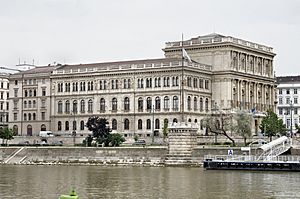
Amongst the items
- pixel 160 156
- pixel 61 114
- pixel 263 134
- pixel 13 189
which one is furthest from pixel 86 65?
pixel 13 189

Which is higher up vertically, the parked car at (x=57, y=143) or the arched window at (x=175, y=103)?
the arched window at (x=175, y=103)

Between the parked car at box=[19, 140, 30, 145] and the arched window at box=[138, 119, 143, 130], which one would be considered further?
the arched window at box=[138, 119, 143, 130]

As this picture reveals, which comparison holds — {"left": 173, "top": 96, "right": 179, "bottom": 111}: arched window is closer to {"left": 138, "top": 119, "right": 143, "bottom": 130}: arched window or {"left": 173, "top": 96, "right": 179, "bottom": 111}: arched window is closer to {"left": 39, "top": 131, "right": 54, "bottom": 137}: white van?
{"left": 138, "top": 119, "right": 143, "bottom": 130}: arched window

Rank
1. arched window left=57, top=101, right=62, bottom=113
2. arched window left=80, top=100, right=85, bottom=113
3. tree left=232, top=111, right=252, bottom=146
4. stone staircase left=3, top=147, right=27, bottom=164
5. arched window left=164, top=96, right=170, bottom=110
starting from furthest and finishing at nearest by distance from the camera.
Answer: arched window left=57, top=101, right=62, bottom=113
arched window left=80, top=100, right=85, bottom=113
arched window left=164, top=96, right=170, bottom=110
tree left=232, top=111, right=252, bottom=146
stone staircase left=3, top=147, right=27, bottom=164

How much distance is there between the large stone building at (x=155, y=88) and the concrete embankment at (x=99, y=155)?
35.4 m

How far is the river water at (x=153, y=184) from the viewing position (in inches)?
2446

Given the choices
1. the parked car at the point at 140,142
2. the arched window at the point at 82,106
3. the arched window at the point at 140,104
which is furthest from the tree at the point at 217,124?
the arched window at the point at 82,106

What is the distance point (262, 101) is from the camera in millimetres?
171375

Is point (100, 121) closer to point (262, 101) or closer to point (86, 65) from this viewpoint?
point (86, 65)

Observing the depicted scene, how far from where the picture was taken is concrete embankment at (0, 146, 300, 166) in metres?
104

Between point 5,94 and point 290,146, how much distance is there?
344 feet

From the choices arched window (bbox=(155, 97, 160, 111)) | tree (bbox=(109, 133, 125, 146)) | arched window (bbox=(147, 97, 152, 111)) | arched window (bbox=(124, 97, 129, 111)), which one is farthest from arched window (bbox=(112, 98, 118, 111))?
tree (bbox=(109, 133, 125, 146))

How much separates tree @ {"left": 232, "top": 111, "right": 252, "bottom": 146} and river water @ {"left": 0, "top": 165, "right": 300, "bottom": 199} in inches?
1387

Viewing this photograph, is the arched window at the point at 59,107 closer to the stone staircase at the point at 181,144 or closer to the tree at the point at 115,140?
the tree at the point at 115,140
